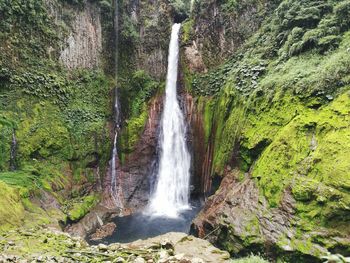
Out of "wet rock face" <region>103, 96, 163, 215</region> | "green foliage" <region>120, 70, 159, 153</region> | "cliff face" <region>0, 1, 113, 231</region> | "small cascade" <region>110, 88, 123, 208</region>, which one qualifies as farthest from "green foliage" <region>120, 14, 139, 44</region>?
"wet rock face" <region>103, 96, 163, 215</region>

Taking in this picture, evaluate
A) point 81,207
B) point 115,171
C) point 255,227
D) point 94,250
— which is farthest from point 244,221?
point 115,171

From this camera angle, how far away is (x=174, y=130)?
15906 mm

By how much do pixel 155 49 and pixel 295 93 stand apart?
10388mm

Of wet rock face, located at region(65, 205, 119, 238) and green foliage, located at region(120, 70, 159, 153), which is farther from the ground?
green foliage, located at region(120, 70, 159, 153)

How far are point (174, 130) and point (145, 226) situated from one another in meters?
5.44

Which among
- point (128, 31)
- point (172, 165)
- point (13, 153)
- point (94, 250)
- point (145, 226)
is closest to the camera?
point (94, 250)

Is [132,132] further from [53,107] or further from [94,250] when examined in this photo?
[94,250]

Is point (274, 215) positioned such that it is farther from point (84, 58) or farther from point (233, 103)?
point (84, 58)

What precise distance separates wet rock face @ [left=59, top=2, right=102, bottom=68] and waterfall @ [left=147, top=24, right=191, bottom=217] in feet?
15.0

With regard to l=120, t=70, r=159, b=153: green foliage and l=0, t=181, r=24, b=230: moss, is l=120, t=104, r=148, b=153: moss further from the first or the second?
l=0, t=181, r=24, b=230: moss

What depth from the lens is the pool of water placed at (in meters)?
11.1

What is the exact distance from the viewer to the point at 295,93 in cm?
1006

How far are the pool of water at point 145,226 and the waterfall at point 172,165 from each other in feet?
2.11

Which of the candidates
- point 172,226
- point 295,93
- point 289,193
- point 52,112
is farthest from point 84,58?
point 289,193
